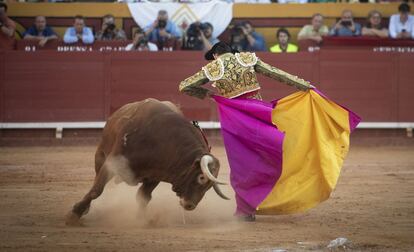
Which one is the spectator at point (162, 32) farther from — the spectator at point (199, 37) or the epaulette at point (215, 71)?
the epaulette at point (215, 71)

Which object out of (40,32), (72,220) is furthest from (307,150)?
(40,32)

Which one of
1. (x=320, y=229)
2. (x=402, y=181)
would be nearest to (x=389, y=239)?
(x=320, y=229)

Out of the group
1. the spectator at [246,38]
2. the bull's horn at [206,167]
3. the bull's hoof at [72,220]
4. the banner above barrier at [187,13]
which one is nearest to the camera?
the bull's horn at [206,167]

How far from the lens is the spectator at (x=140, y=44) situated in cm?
1144

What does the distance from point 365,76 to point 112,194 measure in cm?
602

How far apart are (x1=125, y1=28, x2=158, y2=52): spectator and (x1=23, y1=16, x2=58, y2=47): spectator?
1008 millimetres

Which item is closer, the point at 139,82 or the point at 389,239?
the point at 389,239

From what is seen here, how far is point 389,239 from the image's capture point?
5133 millimetres

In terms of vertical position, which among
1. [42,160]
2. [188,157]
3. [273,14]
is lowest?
[42,160]

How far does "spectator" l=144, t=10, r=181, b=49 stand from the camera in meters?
11.5

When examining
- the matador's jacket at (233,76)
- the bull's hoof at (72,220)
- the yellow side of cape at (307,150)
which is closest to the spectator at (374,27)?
the yellow side of cape at (307,150)

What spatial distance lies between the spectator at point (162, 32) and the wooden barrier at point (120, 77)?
0.21 meters

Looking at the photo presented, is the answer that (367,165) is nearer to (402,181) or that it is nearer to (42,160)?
(402,181)

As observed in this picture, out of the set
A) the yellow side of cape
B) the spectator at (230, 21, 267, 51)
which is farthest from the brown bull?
the spectator at (230, 21, 267, 51)
